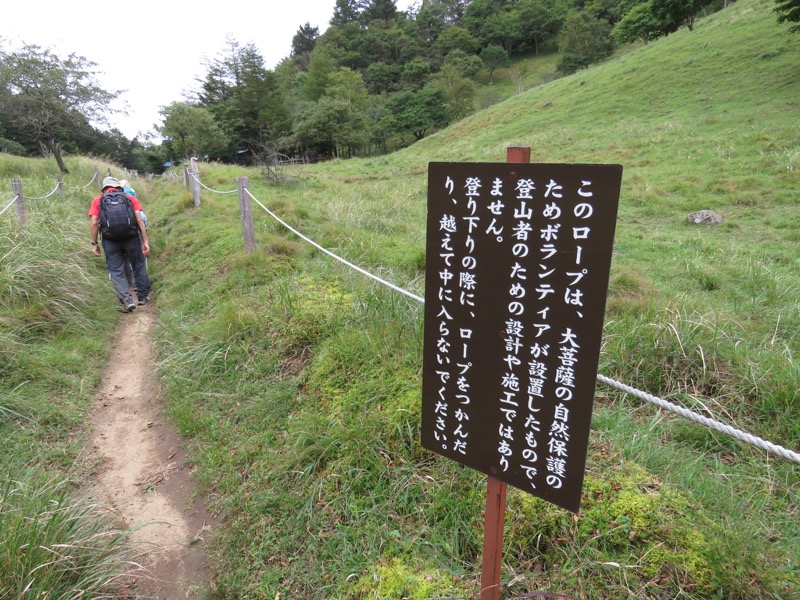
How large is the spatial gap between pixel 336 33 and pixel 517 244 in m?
74.8

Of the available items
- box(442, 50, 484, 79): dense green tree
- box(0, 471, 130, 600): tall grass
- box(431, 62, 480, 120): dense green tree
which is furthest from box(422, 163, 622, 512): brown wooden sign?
box(442, 50, 484, 79): dense green tree

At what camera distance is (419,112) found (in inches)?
1657

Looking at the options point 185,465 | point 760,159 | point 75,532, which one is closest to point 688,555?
point 75,532

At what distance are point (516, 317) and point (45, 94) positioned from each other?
889 inches

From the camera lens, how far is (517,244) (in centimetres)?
152

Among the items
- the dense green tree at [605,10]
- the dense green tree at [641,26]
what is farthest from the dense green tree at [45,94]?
the dense green tree at [605,10]

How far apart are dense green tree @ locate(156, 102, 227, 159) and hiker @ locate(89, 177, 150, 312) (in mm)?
28640

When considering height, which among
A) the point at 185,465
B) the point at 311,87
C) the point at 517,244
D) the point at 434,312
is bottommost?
the point at 185,465

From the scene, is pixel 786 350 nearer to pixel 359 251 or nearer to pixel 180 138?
pixel 359 251

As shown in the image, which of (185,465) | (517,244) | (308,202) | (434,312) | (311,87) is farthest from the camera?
(311,87)

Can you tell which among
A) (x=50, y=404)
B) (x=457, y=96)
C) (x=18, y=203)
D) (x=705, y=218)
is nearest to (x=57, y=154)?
(x=18, y=203)

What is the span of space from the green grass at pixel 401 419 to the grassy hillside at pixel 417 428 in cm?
1

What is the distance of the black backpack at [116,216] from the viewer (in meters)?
6.02

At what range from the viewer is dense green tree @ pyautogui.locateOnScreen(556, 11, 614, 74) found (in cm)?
4431
